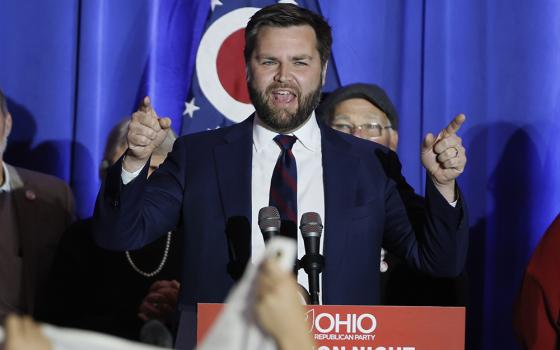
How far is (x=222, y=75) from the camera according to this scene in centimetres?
362

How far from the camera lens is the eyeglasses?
3203mm

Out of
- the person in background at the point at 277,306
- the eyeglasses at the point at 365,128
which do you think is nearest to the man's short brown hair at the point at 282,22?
the eyeglasses at the point at 365,128

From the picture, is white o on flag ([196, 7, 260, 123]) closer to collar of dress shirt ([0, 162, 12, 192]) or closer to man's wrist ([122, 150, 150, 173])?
collar of dress shirt ([0, 162, 12, 192])

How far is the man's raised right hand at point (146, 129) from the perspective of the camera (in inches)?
73.6

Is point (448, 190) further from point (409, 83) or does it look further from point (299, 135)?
point (409, 83)

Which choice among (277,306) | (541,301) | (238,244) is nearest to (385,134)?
(541,301)

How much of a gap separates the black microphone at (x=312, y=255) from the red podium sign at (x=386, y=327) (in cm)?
9

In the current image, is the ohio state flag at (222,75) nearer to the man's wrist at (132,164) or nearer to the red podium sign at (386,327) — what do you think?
the man's wrist at (132,164)

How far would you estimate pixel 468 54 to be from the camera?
11.8ft

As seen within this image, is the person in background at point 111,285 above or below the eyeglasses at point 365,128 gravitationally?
below

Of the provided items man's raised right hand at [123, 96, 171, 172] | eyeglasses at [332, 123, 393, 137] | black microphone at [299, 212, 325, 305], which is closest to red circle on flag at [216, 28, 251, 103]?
eyeglasses at [332, 123, 393, 137]

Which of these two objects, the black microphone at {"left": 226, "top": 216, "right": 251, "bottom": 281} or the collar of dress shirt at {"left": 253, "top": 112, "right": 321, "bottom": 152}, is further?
the collar of dress shirt at {"left": 253, "top": 112, "right": 321, "bottom": 152}

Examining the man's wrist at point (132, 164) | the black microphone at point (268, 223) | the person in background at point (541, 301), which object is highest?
the man's wrist at point (132, 164)

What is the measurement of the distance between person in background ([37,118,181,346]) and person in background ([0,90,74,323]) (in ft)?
0.33
